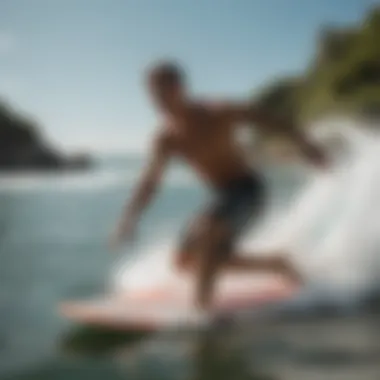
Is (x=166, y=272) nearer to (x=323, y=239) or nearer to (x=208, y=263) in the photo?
(x=208, y=263)

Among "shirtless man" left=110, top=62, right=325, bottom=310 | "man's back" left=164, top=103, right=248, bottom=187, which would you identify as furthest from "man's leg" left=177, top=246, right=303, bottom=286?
"man's back" left=164, top=103, right=248, bottom=187

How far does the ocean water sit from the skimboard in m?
0.02

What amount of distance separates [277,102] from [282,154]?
8cm

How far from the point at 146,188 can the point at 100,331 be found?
0.23 meters

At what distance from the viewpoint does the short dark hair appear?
1404mm

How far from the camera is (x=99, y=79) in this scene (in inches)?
56.5

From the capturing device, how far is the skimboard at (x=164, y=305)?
1373 millimetres

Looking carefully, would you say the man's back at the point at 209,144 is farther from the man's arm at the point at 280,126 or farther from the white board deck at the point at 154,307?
the white board deck at the point at 154,307

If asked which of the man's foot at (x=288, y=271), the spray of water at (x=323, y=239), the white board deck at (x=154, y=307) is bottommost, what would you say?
the white board deck at (x=154, y=307)

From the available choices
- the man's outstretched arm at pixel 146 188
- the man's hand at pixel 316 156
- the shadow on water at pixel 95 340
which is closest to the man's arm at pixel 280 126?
the man's hand at pixel 316 156

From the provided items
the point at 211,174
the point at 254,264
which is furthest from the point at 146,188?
the point at 254,264

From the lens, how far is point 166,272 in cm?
139

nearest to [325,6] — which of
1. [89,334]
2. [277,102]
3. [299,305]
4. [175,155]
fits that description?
[277,102]

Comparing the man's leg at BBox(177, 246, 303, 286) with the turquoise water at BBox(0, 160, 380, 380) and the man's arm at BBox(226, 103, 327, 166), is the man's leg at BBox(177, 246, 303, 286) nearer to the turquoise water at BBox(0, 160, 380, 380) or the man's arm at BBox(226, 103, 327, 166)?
the turquoise water at BBox(0, 160, 380, 380)
